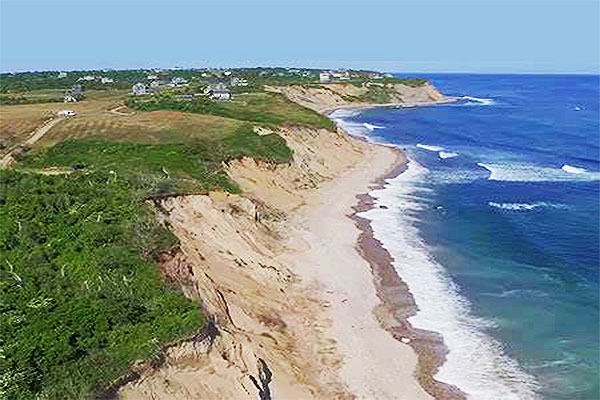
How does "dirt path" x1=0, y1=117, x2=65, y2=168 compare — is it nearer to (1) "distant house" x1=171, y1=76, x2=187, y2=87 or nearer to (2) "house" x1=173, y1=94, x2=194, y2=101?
(2) "house" x1=173, y1=94, x2=194, y2=101

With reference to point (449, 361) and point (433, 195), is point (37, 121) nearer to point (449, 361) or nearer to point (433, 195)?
point (433, 195)

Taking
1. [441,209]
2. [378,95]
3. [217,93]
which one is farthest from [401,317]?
[378,95]

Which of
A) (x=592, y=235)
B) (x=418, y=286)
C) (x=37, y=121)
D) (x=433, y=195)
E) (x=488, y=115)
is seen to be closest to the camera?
(x=418, y=286)

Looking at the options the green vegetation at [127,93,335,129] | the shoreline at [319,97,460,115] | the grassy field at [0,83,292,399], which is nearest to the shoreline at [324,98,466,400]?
the grassy field at [0,83,292,399]

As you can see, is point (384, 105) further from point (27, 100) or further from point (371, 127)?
point (27, 100)

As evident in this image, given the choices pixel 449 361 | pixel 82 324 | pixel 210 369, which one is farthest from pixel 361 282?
pixel 82 324

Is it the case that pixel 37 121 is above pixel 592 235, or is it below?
above
